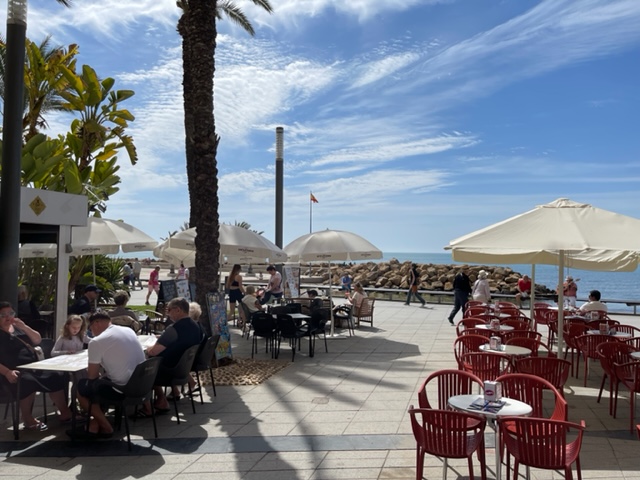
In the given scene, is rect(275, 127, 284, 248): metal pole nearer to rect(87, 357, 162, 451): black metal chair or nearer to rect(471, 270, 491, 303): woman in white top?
rect(471, 270, 491, 303): woman in white top

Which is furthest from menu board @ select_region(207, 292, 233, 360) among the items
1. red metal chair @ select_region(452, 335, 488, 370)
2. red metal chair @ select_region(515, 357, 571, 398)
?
red metal chair @ select_region(515, 357, 571, 398)

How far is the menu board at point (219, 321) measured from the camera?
9922 mm

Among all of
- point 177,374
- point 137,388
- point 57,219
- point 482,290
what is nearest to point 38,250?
point 57,219

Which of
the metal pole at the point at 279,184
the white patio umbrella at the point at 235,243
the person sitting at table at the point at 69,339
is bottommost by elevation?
the person sitting at table at the point at 69,339

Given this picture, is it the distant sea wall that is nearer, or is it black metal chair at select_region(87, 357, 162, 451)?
black metal chair at select_region(87, 357, 162, 451)

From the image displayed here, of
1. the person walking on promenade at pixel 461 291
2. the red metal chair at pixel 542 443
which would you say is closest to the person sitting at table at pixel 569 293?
the person walking on promenade at pixel 461 291

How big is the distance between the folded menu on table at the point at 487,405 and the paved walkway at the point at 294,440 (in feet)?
2.41

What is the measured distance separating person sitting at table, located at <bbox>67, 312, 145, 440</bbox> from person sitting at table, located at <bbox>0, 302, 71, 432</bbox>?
57 cm

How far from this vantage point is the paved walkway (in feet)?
16.7

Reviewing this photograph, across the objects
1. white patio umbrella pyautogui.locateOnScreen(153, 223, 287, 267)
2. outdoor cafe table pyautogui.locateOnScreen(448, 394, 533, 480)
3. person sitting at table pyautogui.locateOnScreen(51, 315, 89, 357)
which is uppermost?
white patio umbrella pyautogui.locateOnScreen(153, 223, 287, 267)

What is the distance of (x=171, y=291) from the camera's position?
45.8 ft

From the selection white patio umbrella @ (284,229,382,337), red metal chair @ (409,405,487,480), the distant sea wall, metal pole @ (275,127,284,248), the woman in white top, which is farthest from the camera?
the distant sea wall

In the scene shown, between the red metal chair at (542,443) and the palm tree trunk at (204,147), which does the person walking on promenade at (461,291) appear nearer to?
the palm tree trunk at (204,147)

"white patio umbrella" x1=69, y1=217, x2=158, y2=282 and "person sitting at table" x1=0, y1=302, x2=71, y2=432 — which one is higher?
"white patio umbrella" x1=69, y1=217, x2=158, y2=282
